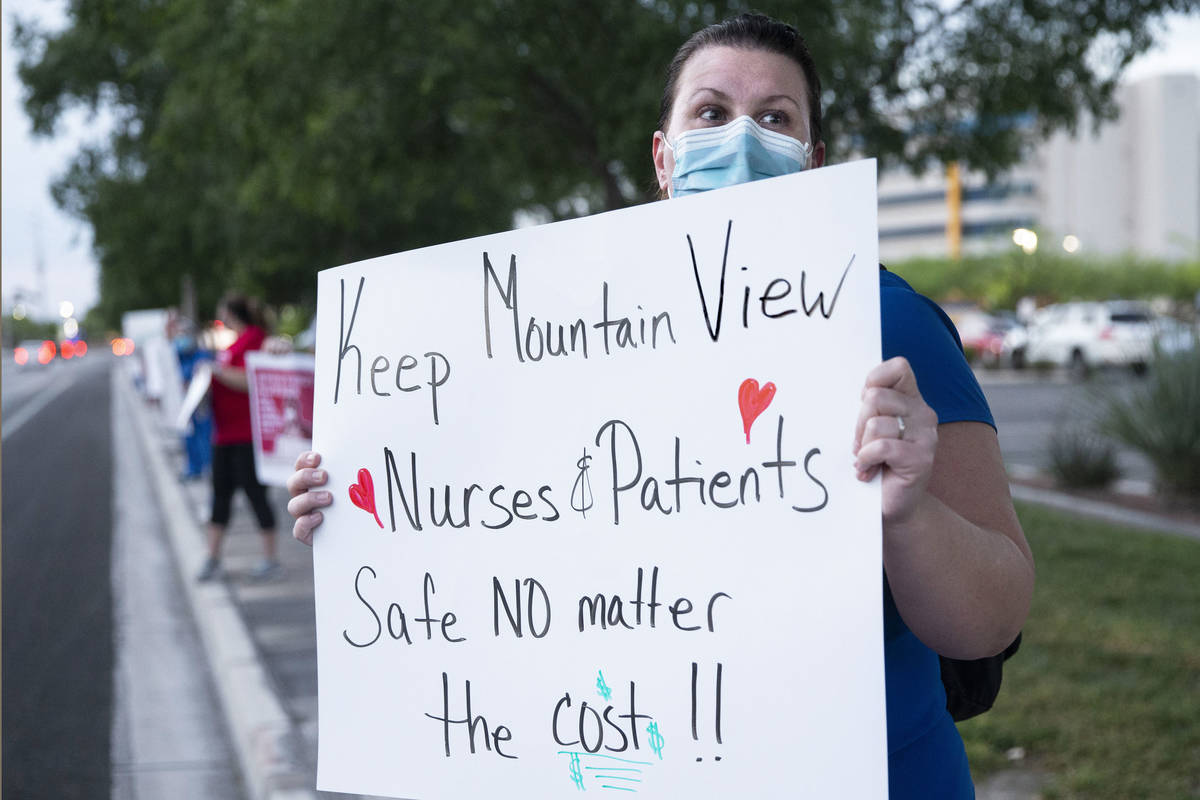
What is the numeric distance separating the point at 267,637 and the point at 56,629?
1970mm

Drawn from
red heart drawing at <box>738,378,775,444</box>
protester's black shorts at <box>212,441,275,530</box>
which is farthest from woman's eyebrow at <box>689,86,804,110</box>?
protester's black shorts at <box>212,441,275,530</box>

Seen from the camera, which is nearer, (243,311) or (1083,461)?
(243,311)

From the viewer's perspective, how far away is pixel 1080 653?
5520 millimetres

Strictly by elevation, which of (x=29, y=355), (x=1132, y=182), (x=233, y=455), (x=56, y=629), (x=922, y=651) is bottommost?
(x=56, y=629)

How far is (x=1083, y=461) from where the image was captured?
11484 millimetres

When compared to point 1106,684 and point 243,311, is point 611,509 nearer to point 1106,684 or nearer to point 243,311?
point 1106,684

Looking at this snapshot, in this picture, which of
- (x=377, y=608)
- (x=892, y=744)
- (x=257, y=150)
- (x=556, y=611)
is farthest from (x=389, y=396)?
(x=257, y=150)

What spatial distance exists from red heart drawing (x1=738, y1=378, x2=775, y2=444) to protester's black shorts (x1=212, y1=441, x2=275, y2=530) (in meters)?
7.31

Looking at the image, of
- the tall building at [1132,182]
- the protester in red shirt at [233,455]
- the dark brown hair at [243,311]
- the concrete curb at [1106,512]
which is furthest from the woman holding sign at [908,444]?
the tall building at [1132,182]

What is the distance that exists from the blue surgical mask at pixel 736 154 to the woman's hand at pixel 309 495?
747 mm

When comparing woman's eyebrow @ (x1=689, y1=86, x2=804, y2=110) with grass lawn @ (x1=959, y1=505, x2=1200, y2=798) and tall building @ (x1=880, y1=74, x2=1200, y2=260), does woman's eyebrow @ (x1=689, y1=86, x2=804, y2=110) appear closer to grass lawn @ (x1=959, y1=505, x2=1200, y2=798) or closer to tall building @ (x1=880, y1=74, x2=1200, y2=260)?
grass lawn @ (x1=959, y1=505, x2=1200, y2=798)

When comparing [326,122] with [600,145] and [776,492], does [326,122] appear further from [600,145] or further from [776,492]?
[776,492]

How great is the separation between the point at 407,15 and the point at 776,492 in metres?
5.66

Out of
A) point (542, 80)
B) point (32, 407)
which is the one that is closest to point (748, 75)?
point (542, 80)
